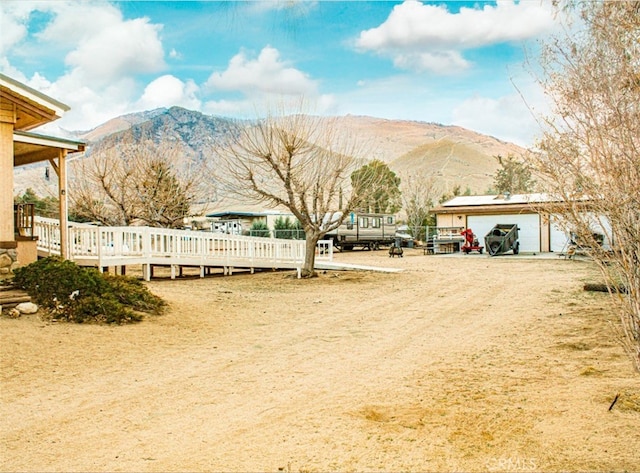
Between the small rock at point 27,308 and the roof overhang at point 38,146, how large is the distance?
5.27 meters

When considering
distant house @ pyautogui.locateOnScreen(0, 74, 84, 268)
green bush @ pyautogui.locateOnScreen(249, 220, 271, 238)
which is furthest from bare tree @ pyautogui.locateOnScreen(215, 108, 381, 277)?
green bush @ pyautogui.locateOnScreen(249, 220, 271, 238)

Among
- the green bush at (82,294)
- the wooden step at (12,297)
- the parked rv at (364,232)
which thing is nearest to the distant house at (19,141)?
the green bush at (82,294)

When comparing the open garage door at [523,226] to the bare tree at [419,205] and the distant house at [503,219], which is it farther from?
the bare tree at [419,205]

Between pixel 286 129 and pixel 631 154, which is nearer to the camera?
pixel 631 154

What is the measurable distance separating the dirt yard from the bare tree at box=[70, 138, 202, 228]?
13.0 meters

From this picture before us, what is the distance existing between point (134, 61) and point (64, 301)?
3.71 meters

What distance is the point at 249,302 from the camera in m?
10.7

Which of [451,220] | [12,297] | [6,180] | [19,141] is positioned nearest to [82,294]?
[12,297]

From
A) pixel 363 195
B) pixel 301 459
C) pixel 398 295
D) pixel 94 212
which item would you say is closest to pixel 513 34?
pixel 301 459

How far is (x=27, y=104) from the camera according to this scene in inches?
383

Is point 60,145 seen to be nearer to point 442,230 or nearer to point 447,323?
point 447,323

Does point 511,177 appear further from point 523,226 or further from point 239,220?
point 239,220

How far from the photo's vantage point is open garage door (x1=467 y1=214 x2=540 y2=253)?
28.2 metres

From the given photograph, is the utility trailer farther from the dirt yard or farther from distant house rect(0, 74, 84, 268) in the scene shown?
distant house rect(0, 74, 84, 268)
